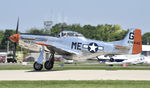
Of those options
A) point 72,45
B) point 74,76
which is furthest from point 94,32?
point 74,76

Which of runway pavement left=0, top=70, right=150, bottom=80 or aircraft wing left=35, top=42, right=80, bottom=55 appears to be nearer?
runway pavement left=0, top=70, right=150, bottom=80

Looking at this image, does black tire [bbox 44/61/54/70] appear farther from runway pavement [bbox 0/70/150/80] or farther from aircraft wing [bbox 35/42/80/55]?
runway pavement [bbox 0/70/150/80]

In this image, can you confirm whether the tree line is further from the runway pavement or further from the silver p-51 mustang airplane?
the runway pavement

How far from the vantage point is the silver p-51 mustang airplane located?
2678 centimetres

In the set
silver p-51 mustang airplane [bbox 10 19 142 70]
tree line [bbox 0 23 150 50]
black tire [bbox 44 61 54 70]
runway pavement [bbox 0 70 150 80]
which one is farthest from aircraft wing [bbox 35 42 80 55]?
tree line [bbox 0 23 150 50]

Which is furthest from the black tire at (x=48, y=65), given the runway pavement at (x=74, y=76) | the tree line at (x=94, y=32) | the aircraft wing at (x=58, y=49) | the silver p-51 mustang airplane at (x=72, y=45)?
the tree line at (x=94, y=32)

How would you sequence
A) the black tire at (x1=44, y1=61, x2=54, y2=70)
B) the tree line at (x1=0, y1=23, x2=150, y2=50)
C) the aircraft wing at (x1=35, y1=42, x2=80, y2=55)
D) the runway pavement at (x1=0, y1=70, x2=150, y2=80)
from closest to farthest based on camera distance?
the runway pavement at (x1=0, y1=70, x2=150, y2=80), the aircraft wing at (x1=35, y1=42, x2=80, y2=55), the black tire at (x1=44, y1=61, x2=54, y2=70), the tree line at (x1=0, y1=23, x2=150, y2=50)

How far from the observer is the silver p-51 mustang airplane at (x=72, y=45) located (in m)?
26.8

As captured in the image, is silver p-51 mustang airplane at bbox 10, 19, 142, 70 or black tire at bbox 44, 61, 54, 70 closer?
silver p-51 mustang airplane at bbox 10, 19, 142, 70

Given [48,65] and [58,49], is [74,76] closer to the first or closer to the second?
[58,49]

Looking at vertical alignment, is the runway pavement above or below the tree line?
below

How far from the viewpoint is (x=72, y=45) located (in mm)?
27156

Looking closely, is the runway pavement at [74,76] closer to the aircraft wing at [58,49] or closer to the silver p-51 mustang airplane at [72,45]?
the aircraft wing at [58,49]

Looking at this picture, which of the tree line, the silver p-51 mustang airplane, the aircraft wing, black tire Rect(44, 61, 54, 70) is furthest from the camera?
the tree line
